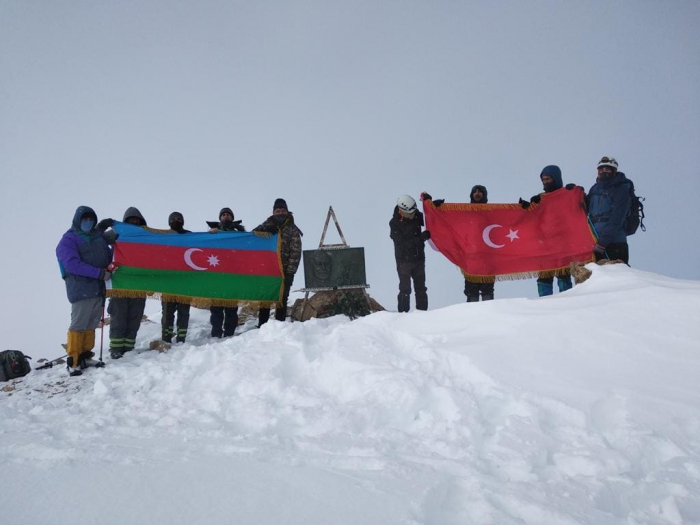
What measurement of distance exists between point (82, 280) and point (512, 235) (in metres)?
5.74

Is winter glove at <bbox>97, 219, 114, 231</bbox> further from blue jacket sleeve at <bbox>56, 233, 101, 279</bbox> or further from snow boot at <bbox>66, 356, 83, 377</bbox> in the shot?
snow boot at <bbox>66, 356, 83, 377</bbox>

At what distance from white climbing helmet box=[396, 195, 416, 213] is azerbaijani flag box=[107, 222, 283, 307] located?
2114 mm

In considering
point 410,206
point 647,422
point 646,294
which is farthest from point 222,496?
point 410,206

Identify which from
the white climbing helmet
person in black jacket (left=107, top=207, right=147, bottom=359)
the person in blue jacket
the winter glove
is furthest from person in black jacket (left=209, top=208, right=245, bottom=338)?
the person in blue jacket

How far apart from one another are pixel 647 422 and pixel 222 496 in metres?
2.22

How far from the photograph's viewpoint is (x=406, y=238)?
6020mm

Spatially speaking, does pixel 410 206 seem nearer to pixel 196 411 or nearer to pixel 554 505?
pixel 196 411

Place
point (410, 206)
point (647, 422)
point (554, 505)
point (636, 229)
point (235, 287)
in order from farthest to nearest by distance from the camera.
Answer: point (235, 287) → point (410, 206) → point (636, 229) → point (647, 422) → point (554, 505)

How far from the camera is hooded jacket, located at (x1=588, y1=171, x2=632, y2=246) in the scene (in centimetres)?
527

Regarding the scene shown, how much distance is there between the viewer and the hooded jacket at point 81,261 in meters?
4.71

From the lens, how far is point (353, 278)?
7879mm

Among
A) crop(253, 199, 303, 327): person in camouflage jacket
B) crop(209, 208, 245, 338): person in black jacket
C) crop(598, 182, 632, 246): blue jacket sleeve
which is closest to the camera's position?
crop(598, 182, 632, 246): blue jacket sleeve

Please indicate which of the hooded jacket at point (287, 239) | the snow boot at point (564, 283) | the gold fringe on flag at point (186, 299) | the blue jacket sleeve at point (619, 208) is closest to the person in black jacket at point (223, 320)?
the gold fringe on flag at point (186, 299)

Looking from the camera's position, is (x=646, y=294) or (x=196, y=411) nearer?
(x=196, y=411)
